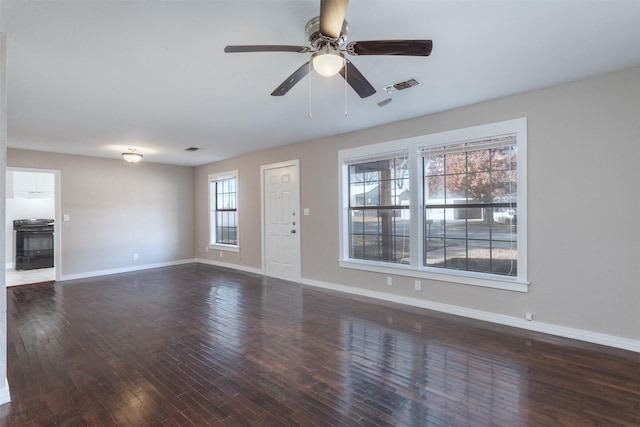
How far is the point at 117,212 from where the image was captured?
7.05 m

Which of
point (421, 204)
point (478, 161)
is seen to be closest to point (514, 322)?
point (421, 204)

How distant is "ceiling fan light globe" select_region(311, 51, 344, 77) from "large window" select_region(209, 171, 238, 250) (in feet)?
17.9

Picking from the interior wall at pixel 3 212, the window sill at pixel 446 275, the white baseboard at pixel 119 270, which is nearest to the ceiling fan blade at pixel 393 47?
the interior wall at pixel 3 212

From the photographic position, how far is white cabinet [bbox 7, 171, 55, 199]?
7586mm

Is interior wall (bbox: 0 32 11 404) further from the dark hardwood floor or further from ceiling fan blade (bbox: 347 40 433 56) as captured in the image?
ceiling fan blade (bbox: 347 40 433 56)

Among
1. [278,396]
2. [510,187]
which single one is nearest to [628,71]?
[510,187]

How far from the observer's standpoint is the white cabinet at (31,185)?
759 centimetres

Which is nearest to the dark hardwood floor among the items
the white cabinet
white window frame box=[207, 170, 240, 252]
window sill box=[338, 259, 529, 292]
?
window sill box=[338, 259, 529, 292]

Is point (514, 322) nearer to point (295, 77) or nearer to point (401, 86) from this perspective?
point (401, 86)

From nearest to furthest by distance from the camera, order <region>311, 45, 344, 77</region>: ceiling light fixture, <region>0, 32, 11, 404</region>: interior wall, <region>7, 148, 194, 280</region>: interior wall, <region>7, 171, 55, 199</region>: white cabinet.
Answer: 1. <region>311, 45, 344, 77</region>: ceiling light fixture
2. <region>0, 32, 11, 404</region>: interior wall
3. <region>7, 148, 194, 280</region>: interior wall
4. <region>7, 171, 55, 199</region>: white cabinet

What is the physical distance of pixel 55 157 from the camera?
622 cm

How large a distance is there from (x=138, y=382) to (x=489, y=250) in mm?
3771

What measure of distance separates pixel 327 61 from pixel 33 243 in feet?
28.9

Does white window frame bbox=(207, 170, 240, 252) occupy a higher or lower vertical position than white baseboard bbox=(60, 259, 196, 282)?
higher
